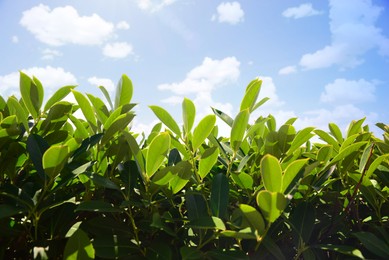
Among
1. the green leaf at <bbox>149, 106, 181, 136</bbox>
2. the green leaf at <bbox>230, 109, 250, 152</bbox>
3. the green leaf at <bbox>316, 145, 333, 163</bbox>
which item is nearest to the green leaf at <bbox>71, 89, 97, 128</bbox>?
the green leaf at <bbox>149, 106, 181, 136</bbox>

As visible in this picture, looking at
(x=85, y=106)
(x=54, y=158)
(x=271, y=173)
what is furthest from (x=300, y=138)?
(x=54, y=158)

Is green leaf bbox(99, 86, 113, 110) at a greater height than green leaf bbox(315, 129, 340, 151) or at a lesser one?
greater

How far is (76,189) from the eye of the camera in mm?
1495

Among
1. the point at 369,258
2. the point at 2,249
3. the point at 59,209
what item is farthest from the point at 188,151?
the point at 369,258

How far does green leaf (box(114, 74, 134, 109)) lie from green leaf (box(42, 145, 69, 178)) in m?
0.46

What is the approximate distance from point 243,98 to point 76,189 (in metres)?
0.80

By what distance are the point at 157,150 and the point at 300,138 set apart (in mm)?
725

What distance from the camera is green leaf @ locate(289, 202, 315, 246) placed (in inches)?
52.9

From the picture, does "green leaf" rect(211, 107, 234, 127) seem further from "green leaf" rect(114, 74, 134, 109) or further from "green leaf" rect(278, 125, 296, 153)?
"green leaf" rect(114, 74, 134, 109)

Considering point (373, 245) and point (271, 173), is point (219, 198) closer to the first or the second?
point (271, 173)

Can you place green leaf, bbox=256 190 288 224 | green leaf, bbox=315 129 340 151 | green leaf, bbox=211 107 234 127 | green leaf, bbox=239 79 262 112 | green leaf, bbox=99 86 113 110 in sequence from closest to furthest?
green leaf, bbox=256 190 288 224, green leaf, bbox=239 79 262 112, green leaf, bbox=99 86 113 110, green leaf, bbox=211 107 234 127, green leaf, bbox=315 129 340 151

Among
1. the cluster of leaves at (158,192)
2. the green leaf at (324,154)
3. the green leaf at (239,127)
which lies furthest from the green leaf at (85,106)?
the green leaf at (324,154)

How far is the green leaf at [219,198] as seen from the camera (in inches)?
48.1

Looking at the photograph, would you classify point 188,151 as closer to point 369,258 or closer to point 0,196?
point 0,196
